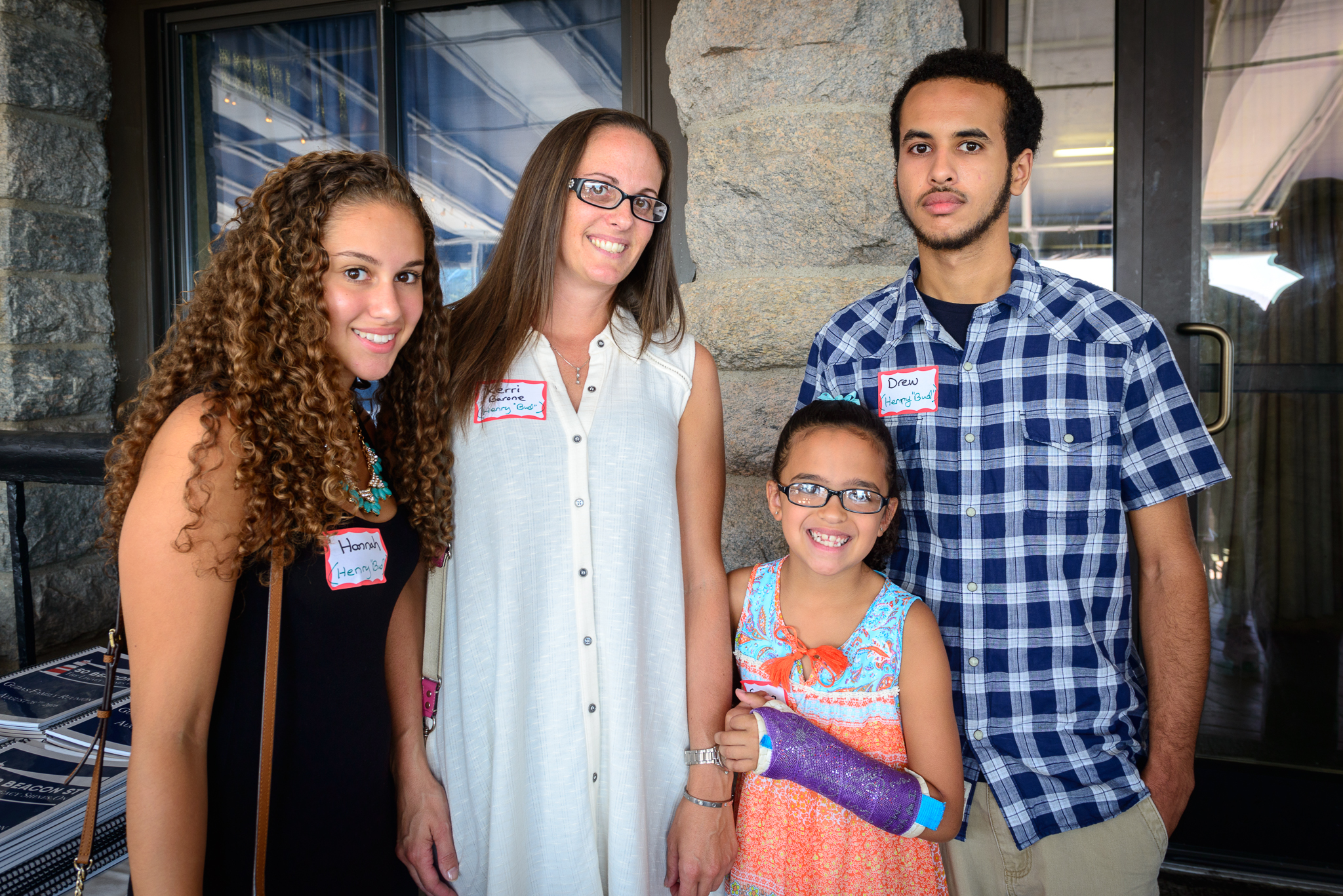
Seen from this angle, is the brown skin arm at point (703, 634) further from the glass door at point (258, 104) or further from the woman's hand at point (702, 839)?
the glass door at point (258, 104)

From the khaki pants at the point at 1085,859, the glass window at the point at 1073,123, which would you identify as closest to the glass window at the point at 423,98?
the glass window at the point at 1073,123

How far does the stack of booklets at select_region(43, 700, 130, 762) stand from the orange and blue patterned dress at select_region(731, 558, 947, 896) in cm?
113

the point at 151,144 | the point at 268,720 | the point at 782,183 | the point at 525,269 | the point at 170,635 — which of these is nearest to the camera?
the point at 170,635

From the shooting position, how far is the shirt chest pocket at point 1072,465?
1.52 m

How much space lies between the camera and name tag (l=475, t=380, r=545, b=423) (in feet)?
5.04

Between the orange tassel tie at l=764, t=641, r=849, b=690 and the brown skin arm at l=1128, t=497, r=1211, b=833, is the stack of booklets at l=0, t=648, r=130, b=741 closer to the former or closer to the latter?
the orange tassel tie at l=764, t=641, r=849, b=690

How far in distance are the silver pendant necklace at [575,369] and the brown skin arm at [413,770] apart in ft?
1.48

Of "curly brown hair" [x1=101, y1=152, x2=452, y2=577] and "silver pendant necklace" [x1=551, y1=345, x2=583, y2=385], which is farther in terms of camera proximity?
"silver pendant necklace" [x1=551, y1=345, x2=583, y2=385]

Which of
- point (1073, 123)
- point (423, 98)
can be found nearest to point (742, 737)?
point (1073, 123)

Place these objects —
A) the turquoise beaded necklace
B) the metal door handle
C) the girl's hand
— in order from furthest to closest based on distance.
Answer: the metal door handle → the girl's hand → the turquoise beaded necklace

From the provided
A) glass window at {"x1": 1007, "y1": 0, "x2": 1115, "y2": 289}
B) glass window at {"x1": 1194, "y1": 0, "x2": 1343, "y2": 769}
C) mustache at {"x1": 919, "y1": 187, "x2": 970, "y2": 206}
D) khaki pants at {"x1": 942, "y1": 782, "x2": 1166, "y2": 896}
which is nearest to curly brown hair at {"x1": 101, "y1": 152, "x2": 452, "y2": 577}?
mustache at {"x1": 919, "y1": 187, "x2": 970, "y2": 206}

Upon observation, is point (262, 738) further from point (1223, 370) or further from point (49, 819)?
point (1223, 370)

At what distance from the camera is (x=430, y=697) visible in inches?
61.3

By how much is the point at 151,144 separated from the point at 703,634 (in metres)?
2.96
